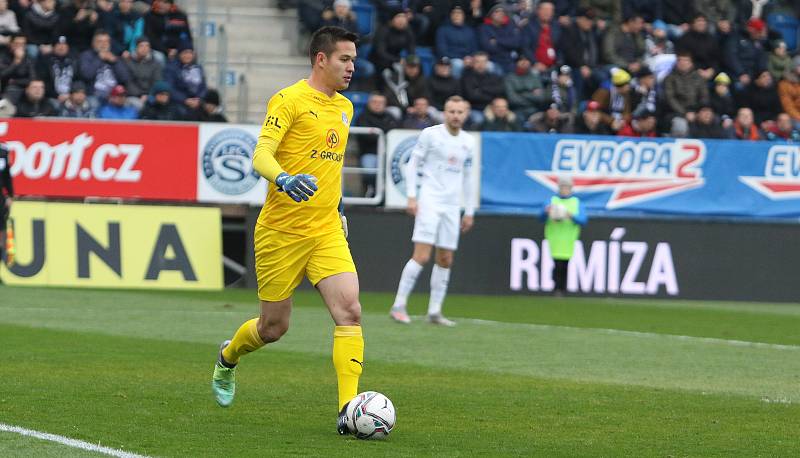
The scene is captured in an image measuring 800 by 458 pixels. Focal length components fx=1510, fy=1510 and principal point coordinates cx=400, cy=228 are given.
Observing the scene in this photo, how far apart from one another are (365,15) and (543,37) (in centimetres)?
299

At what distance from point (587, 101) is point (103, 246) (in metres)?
8.35

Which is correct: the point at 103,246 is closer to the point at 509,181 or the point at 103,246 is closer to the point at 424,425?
the point at 509,181

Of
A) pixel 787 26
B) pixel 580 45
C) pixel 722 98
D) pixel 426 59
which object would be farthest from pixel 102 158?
pixel 787 26

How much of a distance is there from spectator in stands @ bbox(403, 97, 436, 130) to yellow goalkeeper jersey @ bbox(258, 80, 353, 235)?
12528mm

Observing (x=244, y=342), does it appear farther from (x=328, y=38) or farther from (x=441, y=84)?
(x=441, y=84)

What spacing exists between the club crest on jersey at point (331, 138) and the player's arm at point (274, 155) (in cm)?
26

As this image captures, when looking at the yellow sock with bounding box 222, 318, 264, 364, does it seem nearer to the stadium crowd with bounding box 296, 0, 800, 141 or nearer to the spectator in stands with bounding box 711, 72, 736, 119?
the stadium crowd with bounding box 296, 0, 800, 141

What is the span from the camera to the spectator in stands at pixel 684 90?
23516 millimetres

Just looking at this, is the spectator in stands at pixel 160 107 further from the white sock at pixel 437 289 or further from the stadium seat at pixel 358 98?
the white sock at pixel 437 289

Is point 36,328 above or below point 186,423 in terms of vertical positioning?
below

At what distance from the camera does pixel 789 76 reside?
24750mm

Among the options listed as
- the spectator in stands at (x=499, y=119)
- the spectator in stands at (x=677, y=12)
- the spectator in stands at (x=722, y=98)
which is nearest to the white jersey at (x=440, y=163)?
the spectator in stands at (x=499, y=119)

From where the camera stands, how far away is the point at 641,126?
22156 millimetres

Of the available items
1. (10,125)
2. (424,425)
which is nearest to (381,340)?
(424,425)
